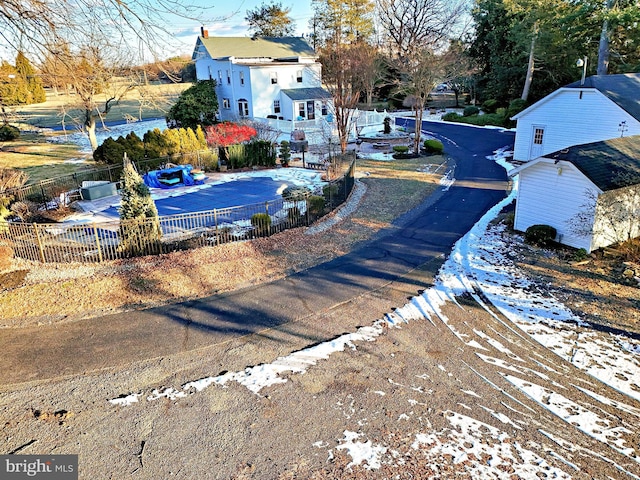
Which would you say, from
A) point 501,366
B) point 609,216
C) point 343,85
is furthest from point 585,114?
point 501,366

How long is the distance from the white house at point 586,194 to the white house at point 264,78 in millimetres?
23481

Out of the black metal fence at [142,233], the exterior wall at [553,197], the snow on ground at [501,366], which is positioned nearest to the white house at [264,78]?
the black metal fence at [142,233]

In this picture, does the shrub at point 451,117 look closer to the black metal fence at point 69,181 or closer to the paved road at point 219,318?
the black metal fence at point 69,181

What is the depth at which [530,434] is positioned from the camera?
703 cm

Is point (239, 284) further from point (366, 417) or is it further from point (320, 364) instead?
point (366, 417)

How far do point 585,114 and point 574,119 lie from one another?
0.60m

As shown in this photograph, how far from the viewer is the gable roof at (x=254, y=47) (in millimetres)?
39906

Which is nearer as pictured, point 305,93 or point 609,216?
point 609,216

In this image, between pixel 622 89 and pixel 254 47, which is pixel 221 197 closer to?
pixel 622 89

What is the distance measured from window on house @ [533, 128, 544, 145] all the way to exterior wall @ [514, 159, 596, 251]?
12246mm

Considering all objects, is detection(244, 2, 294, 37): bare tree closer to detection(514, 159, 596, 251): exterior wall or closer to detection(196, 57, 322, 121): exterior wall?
detection(196, 57, 322, 121): exterior wall

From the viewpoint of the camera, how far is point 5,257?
13633 mm

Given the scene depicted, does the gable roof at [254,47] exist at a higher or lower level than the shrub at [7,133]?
higher

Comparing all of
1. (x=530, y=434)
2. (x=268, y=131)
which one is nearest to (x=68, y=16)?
(x=530, y=434)
